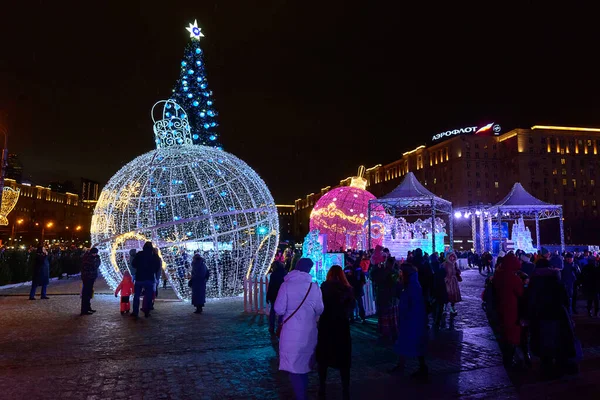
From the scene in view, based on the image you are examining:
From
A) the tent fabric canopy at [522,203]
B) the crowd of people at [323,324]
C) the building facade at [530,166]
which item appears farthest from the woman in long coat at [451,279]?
the building facade at [530,166]

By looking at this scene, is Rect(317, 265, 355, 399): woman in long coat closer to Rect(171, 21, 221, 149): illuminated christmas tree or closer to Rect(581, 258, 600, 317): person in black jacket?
Rect(581, 258, 600, 317): person in black jacket

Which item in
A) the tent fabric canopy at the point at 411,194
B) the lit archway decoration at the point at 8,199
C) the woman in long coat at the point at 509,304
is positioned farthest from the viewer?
the lit archway decoration at the point at 8,199

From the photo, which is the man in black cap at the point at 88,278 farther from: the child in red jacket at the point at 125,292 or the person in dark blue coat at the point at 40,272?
the person in dark blue coat at the point at 40,272

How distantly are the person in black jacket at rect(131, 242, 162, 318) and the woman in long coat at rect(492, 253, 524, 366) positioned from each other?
25.4ft

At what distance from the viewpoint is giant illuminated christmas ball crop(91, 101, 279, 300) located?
1284 cm

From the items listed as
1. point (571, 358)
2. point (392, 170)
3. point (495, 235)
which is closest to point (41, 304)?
point (571, 358)

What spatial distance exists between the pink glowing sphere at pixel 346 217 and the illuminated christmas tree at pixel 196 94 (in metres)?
9.11

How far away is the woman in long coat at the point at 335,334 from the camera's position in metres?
4.98

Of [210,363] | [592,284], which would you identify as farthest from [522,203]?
[210,363]

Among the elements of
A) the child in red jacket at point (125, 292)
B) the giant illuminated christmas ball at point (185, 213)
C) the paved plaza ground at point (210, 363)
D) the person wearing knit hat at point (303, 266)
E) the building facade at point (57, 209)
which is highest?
the building facade at point (57, 209)

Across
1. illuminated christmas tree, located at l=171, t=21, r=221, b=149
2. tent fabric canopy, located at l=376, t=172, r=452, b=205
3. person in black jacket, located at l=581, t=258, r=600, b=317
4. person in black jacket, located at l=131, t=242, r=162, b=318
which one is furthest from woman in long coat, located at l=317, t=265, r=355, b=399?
illuminated christmas tree, located at l=171, t=21, r=221, b=149

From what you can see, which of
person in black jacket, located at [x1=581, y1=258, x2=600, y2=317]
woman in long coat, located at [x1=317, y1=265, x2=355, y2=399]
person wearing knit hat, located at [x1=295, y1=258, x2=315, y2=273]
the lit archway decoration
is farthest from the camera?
the lit archway decoration

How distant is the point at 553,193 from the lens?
87.4 meters

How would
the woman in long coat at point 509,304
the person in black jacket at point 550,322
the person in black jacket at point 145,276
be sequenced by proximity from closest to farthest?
the person in black jacket at point 550,322 < the woman in long coat at point 509,304 < the person in black jacket at point 145,276
